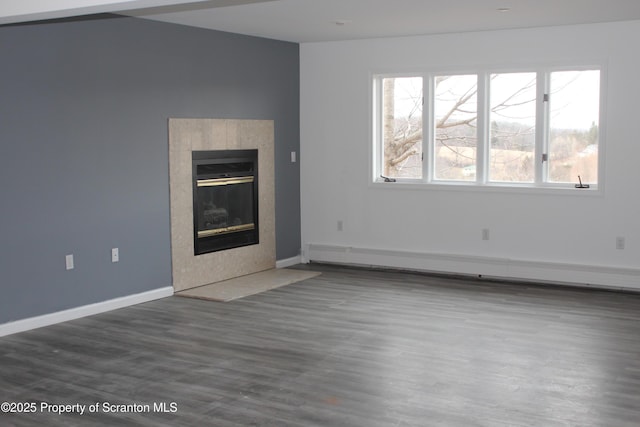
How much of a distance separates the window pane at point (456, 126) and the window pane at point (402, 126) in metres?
0.22

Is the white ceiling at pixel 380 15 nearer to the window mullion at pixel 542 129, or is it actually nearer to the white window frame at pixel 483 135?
the white window frame at pixel 483 135

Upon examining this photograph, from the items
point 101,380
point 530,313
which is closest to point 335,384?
point 101,380

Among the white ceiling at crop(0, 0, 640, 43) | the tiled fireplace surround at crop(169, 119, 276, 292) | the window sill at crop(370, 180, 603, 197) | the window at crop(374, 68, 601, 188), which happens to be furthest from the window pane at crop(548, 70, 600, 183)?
the tiled fireplace surround at crop(169, 119, 276, 292)

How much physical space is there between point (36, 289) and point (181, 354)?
1.46 metres

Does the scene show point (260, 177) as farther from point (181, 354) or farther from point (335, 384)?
point (335, 384)

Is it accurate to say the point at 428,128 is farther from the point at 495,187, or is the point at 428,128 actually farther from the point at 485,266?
the point at 485,266

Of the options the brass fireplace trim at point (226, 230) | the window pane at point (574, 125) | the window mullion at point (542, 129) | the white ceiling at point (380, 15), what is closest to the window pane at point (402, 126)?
the white ceiling at point (380, 15)

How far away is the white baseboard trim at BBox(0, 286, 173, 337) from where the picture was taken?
5262 millimetres

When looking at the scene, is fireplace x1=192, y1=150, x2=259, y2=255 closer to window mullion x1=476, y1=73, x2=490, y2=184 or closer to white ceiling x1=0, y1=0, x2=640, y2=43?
white ceiling x1=0, y1=0, x2=640, y2=43

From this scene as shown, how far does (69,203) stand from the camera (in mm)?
5602

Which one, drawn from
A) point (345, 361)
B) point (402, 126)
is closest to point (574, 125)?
point (402, 126)

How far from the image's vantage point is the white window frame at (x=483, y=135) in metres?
6.72

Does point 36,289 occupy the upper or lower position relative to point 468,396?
upper

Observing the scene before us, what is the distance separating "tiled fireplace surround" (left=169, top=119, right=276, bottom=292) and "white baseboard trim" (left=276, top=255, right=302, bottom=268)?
13 cm
